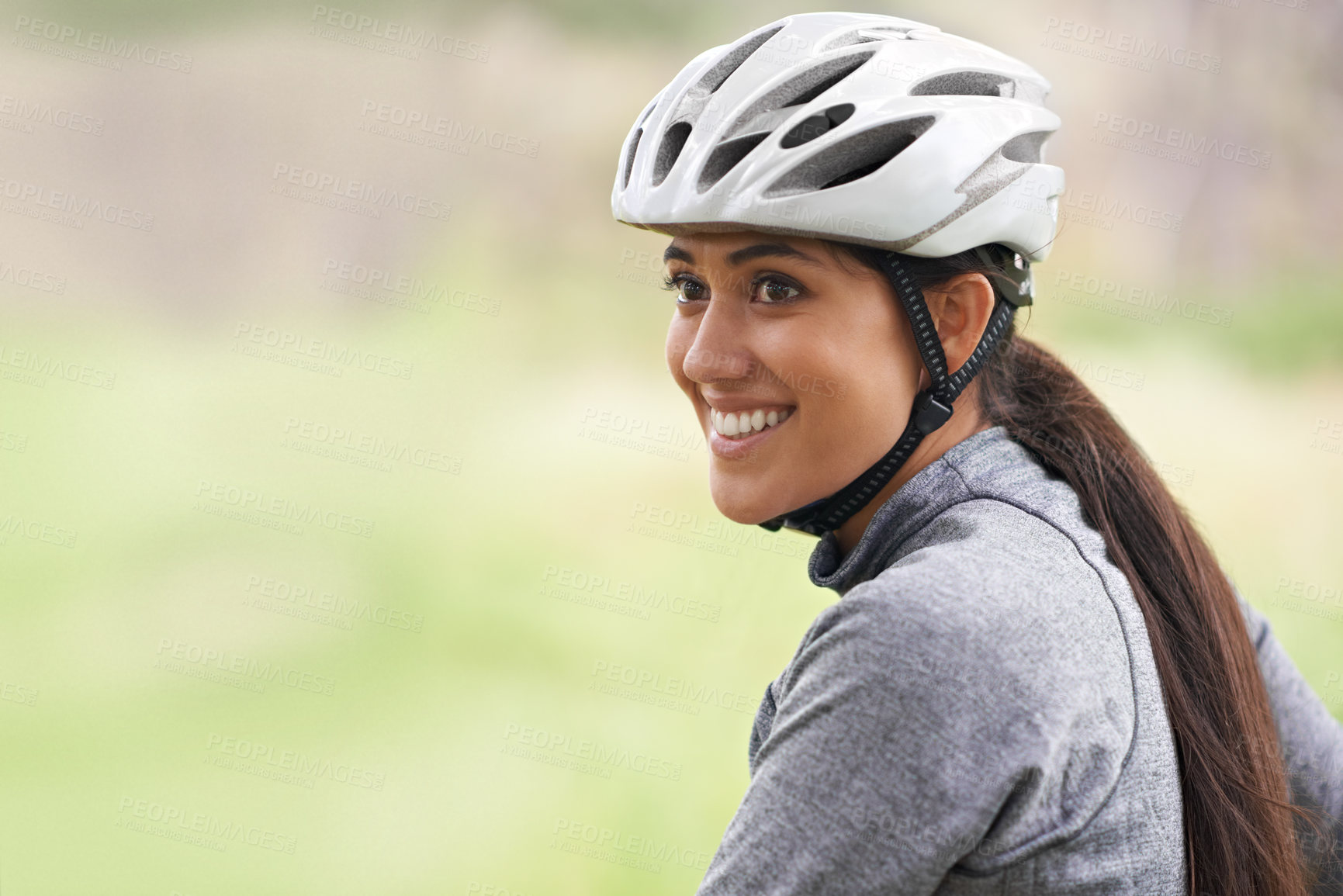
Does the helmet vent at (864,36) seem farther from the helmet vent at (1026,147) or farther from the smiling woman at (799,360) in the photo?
the smiling woman at (799,360)

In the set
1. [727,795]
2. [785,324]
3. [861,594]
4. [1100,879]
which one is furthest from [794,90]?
[727,795]

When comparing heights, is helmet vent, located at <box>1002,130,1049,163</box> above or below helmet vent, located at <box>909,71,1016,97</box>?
below

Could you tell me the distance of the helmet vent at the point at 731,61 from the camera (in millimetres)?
1291

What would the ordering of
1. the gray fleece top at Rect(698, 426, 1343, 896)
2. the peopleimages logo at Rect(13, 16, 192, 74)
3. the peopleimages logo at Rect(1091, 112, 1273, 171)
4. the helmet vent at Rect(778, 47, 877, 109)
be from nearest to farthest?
the gray fleece top at Rect(698, 426, 1343, 896) → the helmet vent at Rect(778, 47, 877, 109) → the peopleimages logo at Rect(13, 16, 192, 74) → the peopleimages logo at Rect(1091, 112, 1273, 171)

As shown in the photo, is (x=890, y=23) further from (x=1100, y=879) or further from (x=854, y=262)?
(x=1100, y=879)

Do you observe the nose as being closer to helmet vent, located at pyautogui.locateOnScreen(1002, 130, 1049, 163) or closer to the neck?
the neck

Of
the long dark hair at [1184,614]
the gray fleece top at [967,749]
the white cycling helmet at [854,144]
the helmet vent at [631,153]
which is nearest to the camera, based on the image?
the gray fleece top at [967,749]

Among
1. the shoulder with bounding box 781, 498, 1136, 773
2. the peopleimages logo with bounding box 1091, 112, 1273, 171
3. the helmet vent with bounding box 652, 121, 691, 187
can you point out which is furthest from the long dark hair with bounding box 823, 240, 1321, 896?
the peopleimages logo with bounding box 1091, 112, 1273, 171

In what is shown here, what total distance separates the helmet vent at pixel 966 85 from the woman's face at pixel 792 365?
250mm

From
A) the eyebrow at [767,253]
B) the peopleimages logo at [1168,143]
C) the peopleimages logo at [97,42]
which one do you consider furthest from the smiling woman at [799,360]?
the peopleimages logo at [97,42]

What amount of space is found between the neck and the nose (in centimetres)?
22

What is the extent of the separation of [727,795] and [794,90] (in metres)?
2.39

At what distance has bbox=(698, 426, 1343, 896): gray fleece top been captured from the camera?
786 mm

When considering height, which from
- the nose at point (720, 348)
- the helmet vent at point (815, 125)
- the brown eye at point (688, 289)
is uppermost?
the helmet vent at point (815, 125)
